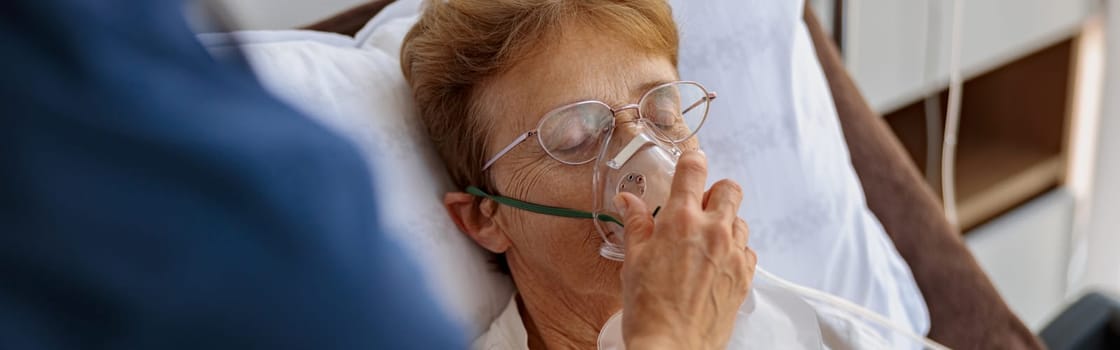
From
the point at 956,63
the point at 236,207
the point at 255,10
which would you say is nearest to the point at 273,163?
the point at 236,207

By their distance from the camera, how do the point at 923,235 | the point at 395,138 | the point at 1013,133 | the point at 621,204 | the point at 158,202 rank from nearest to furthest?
the point at 158,202
the point at 621,204
the point at 395,138
the point at 923,235
the point at 1013,133

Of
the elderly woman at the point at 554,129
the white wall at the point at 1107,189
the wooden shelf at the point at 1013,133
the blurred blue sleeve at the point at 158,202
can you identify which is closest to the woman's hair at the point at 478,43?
the elderly woman at the point at 554,129

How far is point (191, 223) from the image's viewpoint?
1.57ft

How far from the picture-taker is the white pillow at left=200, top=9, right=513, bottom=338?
1431mm

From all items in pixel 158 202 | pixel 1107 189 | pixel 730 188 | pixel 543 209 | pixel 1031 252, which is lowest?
pixel 1031 252

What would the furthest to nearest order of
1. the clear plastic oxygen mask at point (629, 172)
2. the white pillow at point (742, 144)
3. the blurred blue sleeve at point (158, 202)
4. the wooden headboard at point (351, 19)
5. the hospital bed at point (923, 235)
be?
the hospital bed at point (923, 235), the wooden headboard at point (351, 19), the white pillow at point (742, 144), the clear plastic oxygen mask at point (629, 172), the blurred blue sleeve at point (158, 202)

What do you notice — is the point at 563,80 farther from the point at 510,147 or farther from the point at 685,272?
the point at 685,272

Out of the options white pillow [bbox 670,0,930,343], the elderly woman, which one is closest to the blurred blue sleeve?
the elderly woman

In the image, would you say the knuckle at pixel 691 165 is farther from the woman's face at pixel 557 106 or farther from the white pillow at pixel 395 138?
the white pillow at pixel 395 138

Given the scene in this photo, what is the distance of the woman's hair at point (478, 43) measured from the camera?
4.39ft

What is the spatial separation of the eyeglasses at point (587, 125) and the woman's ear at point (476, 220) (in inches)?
4.6

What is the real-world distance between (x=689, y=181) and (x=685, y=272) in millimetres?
97

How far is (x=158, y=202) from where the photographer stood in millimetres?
473

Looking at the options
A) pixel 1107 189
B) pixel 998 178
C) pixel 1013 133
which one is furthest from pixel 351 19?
pixel 1107 189
